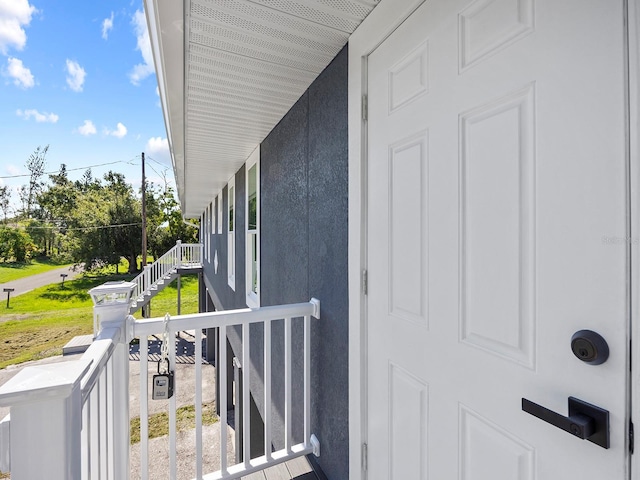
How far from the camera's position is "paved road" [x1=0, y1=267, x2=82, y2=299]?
19941mm

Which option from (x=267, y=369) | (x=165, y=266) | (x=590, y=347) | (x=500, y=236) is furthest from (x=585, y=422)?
(x=165, y=266)

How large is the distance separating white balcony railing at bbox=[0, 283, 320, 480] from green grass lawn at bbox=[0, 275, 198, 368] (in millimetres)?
11858

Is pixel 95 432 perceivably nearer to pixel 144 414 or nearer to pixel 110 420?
pixel 110 420

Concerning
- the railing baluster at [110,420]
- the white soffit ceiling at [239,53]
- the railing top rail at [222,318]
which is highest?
the white soffit ceiling at [239,53]

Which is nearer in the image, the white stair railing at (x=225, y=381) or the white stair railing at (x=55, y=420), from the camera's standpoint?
the white stair railing at (x=55, y=420)

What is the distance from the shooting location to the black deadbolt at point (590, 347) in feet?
2.33

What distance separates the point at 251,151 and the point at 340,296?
9.69ft

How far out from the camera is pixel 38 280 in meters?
21.7

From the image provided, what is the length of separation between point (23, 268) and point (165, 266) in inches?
699

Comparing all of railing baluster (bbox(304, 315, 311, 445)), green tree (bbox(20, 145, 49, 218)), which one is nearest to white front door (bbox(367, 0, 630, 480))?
railing baluster (bbox(304, 315, 311, 445))

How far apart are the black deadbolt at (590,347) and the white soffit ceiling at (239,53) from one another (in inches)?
60.6

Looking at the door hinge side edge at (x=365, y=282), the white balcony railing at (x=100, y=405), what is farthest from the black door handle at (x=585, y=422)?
the white balcony railing at (x=100, y=405)

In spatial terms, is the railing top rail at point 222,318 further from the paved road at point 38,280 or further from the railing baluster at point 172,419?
the paved road at point 38,280

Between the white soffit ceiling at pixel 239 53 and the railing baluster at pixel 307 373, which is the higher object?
the white soffit ceiling at pixel 239 53
